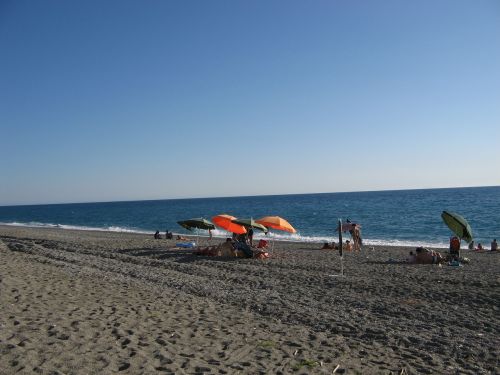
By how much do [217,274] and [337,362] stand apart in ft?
26.9

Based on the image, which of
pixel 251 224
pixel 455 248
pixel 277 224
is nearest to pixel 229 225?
pixel 251 224

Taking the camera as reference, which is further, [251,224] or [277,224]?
[251,224]

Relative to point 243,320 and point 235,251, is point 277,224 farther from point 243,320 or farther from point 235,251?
point 243,320

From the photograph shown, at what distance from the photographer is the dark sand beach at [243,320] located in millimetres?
5836

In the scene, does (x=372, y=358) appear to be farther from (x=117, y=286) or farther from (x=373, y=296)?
(x=117, y=286)

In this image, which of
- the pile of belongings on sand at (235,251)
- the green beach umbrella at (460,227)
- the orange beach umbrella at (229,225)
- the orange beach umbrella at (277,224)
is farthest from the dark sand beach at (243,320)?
the orange beach umbrella at (229,225)

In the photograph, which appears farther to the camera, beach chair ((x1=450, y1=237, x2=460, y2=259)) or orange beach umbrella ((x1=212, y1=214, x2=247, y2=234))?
orange beach umbrella ((x1=212, y1=214, x2=247, y2=234))

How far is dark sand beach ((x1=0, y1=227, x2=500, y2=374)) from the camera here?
19.1ft

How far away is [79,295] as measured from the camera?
30.9 feet

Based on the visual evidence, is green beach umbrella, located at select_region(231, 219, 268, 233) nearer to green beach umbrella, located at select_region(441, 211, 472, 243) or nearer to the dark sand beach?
the dark sand beach

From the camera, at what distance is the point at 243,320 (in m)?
8.15


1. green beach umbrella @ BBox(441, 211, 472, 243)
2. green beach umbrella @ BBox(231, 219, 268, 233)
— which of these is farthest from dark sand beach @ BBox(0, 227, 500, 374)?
green beach umbrella @ BBox(231, 219, 268, 233)

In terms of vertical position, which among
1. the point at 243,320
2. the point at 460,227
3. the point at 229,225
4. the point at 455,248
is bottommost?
the point at 243,320

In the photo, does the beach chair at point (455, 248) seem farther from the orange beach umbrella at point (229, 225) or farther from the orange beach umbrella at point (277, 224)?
the orange beach umbrella at point (229, 225)
